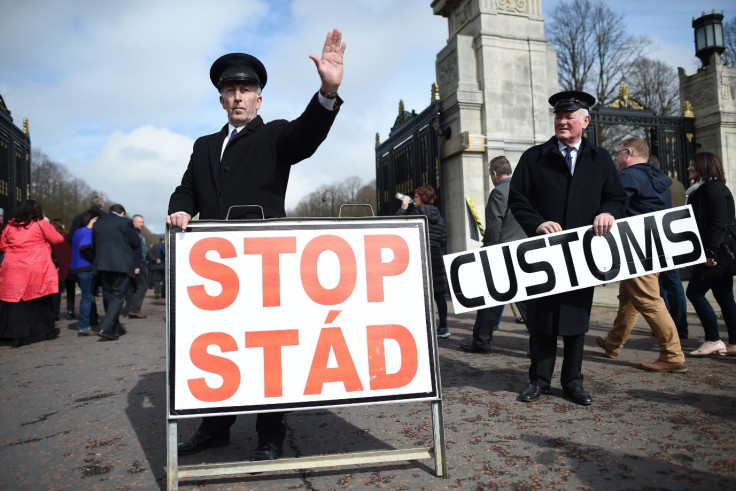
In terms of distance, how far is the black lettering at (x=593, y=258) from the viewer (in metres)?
3.67

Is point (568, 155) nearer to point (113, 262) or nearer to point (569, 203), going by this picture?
point (569, 203)

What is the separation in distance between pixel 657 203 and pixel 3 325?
8.37m

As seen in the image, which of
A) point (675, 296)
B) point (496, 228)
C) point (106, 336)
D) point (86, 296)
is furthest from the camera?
point (86, 296)

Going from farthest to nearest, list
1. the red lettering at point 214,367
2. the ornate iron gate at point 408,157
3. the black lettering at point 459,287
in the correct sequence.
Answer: the ornate iron gate at point 408,157 < the black lettering at point 459,287 < the red lettering at point 214,367

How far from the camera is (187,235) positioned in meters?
2.61

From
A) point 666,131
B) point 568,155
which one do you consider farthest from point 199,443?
point 666,131

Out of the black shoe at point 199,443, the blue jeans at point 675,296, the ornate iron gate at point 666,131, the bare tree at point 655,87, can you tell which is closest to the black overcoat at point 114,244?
the black shoe at point 199,443

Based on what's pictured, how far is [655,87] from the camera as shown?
30078 millimetres

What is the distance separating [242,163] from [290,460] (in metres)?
1.61

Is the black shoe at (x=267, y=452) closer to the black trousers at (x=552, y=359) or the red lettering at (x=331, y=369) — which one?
the red lettering at (x=331, y=369)

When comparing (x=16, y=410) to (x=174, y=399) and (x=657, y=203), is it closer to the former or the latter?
(x=174, y=399)

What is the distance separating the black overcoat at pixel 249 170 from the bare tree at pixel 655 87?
31499 millimetres

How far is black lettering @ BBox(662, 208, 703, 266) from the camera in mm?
3791

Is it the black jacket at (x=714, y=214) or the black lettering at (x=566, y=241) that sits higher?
the black jacket at (x=714, y=214)
